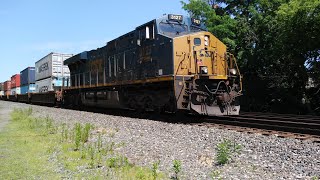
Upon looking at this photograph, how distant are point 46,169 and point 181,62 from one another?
7703 mm

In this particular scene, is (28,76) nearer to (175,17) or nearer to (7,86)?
(7,86)

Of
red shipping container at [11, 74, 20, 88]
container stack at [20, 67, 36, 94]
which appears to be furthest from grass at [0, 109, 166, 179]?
red shipping container at [11, 74, 20, 88]

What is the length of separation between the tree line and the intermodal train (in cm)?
552

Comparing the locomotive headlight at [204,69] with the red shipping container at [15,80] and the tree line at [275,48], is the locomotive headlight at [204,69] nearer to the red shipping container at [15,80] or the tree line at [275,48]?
the tree line at [275,48]

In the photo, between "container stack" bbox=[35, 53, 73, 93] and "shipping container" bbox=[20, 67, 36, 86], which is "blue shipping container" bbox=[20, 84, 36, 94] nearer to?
"shipping container" bbox=[20, 67, 36, 86]

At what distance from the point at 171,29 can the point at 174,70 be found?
6.46ft

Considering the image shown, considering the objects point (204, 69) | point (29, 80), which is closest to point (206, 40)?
point (204, 69)

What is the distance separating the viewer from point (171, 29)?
14.0m

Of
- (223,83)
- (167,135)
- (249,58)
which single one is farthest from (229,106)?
(249,58)

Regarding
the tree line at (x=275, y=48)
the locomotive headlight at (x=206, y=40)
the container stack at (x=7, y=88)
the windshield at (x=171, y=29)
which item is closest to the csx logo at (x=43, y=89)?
the tree line at (x=275, y=48)

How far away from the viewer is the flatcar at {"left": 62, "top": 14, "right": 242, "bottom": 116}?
1267cm

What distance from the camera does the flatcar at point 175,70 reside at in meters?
12.7

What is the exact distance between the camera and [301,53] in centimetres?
1862

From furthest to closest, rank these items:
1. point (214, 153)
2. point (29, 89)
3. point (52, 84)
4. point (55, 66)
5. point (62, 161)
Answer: point (29, 89), point (55, 66), point (52, 84), point (214, 153), point (62, 161)
